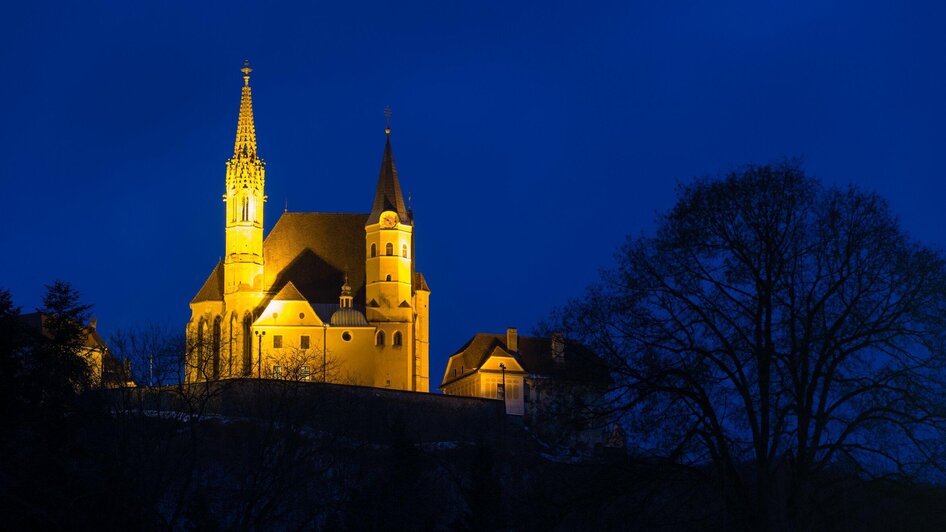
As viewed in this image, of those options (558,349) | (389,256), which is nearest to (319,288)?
(389,256)

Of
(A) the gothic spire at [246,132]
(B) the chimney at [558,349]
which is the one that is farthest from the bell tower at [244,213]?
(B) the chimney at [558,349]

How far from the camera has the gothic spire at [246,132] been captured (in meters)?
110

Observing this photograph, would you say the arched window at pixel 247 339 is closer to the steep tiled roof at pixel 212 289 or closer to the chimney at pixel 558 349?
the steep tiled roof at pixel 212 289

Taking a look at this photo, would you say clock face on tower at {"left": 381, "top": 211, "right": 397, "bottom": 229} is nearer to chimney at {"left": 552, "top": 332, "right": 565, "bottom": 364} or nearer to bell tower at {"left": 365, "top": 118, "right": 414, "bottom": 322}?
bell tower at {"left": 365, "top": 118, "right": 414, "bottom": 322}

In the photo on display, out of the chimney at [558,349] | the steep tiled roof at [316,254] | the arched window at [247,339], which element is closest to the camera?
the chimney at [558,349]

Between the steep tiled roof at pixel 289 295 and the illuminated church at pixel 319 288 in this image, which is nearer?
the illuminated church at pixel 319 288

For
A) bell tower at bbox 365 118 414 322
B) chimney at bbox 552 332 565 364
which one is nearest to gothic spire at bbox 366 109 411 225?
bell tower at bbox 365 118 414 322

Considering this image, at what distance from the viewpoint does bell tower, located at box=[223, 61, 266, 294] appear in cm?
10612

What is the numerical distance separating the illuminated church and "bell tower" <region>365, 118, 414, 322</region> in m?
0.07

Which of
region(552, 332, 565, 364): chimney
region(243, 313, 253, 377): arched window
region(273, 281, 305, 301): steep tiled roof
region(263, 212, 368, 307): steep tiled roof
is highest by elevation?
region(263, 212, 368, 307): steep tiled roof

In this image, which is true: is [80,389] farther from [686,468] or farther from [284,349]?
[284,349]

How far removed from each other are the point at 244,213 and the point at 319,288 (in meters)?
7.86

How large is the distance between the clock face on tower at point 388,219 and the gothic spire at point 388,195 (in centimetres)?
44

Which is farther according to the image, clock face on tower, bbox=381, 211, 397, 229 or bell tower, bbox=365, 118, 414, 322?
clock face on tower, bbox=381, 211, 397, 229
